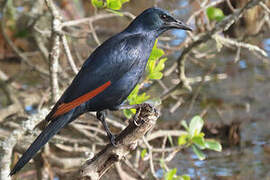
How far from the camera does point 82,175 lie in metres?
3.55

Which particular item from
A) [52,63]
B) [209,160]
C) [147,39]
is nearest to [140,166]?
[209,160]

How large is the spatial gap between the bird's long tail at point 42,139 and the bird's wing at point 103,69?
11 centimetres

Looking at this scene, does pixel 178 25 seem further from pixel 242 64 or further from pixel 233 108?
pixel 242 64

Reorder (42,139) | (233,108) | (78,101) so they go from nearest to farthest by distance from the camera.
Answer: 1. (42,139)
2. (78,101)
3. (233,108)

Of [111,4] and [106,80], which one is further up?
[111,4]

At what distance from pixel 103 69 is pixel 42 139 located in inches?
25.6

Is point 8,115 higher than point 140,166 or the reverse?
higher

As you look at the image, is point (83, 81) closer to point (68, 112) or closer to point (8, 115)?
point (68, 112)

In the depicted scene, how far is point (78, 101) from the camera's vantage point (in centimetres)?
371

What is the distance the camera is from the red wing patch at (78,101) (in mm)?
3650

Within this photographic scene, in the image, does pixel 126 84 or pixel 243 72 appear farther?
pixel 243 72

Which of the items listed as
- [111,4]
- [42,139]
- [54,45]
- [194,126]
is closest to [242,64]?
[194,126]

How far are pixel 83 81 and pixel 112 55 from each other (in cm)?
28

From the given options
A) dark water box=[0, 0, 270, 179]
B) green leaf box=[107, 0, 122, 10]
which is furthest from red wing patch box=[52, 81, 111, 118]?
dark water box=[0, 0, 270, 179]
